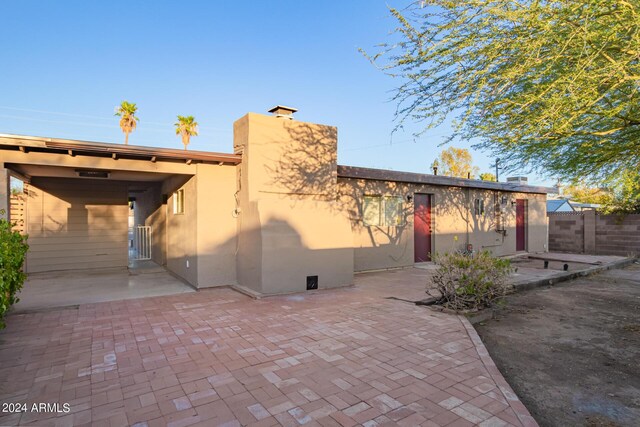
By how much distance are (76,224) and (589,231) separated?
66.5 ft

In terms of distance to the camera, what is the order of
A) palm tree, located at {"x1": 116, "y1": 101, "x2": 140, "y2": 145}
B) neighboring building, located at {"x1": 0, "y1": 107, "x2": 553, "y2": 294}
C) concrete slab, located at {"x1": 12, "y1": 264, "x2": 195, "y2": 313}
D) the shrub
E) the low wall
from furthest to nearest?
palm tree, located at {"x1": 116, "y1": 101, "x2": 140, "y2": 145}
the low wall
neighboring building, located at {"x1": 0, "y1": 107, "x2": 553, "y2": 294}
concrete slab, located at {"x1": 12, "y1": 264, "x2": 195, "y2": 313}
the shrub

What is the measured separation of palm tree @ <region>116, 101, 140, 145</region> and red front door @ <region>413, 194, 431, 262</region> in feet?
62.1

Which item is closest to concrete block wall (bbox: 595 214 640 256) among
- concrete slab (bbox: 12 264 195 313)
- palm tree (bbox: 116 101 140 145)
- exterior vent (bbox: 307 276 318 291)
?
exterior vent (bbox: 307 276 318 291)

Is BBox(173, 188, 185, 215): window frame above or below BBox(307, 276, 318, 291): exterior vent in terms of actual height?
above

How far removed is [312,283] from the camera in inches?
303

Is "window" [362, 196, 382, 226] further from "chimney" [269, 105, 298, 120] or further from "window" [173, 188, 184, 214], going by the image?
"window" [173, 188, 184, 214]

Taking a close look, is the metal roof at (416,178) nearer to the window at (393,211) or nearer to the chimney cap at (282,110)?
the window at (393,211)

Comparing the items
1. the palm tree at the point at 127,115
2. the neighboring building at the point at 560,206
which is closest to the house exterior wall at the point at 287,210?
the palm tree at the point at 127,115

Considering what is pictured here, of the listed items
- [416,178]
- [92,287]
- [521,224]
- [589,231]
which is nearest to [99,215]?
[92,287]

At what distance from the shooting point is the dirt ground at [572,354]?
3.07 meters

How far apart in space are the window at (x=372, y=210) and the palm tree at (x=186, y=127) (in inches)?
732

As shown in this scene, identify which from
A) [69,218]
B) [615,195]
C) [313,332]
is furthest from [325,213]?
[615,195]

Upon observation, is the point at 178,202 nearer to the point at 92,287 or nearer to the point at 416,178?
the point at 92,287

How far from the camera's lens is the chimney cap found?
25.9ft
